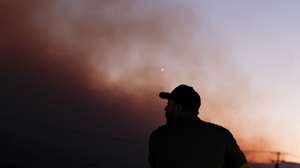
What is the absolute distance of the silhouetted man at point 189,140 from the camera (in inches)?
241

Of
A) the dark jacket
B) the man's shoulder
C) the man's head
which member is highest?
the man's head

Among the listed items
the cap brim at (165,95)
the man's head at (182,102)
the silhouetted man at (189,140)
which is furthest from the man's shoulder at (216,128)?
the cap brim at (165,95)

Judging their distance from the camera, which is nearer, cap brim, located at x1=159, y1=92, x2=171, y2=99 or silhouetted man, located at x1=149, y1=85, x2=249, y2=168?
A: silhouetted man, located at x1=149, y1=85, x2=249, y2=168

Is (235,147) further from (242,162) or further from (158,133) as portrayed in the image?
(158,133)

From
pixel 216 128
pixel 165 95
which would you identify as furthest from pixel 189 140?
pixel 165 95

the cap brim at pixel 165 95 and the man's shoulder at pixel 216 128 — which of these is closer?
the man's shoulder at pixel 216 128

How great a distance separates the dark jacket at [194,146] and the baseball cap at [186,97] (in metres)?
0.12

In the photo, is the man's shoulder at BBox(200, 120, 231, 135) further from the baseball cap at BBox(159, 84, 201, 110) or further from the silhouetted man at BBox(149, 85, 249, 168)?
the baseball cap at BBox(159, 84, 201, 110)

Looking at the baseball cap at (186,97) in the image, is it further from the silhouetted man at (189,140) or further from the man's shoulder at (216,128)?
the man's shoulder at (216,128)

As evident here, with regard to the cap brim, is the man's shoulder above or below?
below

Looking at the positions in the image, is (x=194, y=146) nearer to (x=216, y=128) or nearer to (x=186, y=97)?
(x=216, y=128)

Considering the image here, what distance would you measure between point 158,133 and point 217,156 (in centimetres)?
53

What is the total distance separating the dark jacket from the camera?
612cm

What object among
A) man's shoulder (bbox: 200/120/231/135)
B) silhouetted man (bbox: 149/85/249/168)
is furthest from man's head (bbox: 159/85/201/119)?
man's shoulder (bbox: 200/120/231/135)
